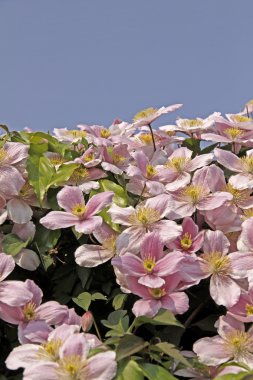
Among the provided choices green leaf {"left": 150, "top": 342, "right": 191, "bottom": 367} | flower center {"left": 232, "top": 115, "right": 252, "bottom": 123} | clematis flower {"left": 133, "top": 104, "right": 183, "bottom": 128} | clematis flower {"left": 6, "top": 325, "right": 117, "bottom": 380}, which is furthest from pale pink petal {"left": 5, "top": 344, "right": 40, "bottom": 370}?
flower center {"left": 232, "top": 115, "right": 252, "bottom": 123}

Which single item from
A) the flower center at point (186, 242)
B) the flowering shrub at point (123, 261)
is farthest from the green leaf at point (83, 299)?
the flower center at point (186, 242)

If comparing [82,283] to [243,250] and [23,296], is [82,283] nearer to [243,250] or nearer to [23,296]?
[23,296]

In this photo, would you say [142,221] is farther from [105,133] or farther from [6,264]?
[105,133]

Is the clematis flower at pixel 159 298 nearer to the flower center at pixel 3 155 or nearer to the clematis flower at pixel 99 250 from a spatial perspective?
the clematis flower at pixel 99 250

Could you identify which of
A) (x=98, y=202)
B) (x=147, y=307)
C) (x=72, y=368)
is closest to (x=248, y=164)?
(x=98, y=202)

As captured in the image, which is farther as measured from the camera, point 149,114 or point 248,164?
point 149,114

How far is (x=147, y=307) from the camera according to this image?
1.24 metres

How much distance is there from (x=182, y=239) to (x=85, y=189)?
10.6 inches

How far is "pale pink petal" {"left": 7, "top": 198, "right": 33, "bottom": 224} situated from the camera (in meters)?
1.44

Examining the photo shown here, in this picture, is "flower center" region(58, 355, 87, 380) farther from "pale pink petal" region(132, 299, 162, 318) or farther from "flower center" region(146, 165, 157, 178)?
"flower center" region(146, 165, 157, 178)

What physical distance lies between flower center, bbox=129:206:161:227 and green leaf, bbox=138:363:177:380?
37 centimetres

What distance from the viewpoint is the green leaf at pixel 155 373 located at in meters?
1.05

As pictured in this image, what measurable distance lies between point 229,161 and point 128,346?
2.07 ft

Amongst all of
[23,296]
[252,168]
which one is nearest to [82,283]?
[23,296]
